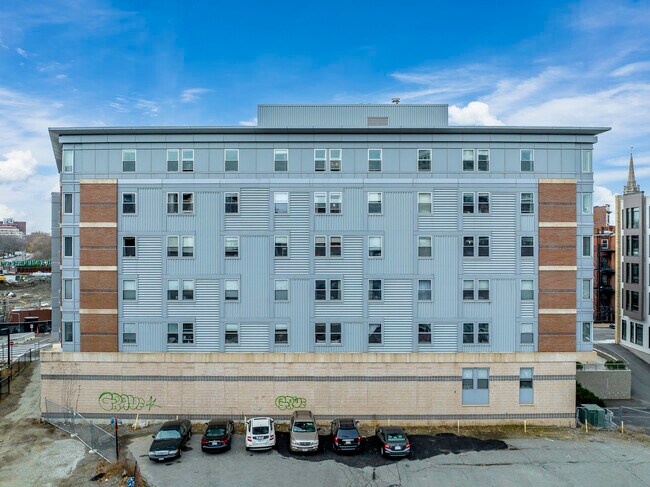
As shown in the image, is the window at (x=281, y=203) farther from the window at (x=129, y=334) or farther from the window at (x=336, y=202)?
the window at (x=129, y=334)

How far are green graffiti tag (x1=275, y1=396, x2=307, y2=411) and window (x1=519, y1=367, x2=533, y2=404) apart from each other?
14114 mm

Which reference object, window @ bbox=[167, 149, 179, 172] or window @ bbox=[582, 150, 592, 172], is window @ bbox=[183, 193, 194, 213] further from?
window @ bbox=[582, 150, 592, 172]

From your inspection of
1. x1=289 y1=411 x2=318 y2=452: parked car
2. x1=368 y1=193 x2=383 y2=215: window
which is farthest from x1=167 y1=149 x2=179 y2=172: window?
x1=289 y1=411 x2=318 y2=452: parked car

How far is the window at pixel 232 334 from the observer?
27.6m

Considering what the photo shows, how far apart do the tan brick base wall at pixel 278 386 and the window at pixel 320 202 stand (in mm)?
9436

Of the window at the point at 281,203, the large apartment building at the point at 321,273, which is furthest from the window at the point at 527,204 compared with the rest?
the window at the point at 281,203

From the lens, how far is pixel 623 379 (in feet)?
111

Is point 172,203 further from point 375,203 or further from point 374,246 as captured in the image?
point 374,246

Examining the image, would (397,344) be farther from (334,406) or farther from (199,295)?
(199,295)

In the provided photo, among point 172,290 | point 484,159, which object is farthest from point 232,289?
point 484,159

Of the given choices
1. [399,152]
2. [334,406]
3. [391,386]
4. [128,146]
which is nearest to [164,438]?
[334,406]

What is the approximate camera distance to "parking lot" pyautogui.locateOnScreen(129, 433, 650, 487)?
67.7ft

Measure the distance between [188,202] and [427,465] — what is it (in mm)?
20964

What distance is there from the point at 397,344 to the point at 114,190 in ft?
68.9
